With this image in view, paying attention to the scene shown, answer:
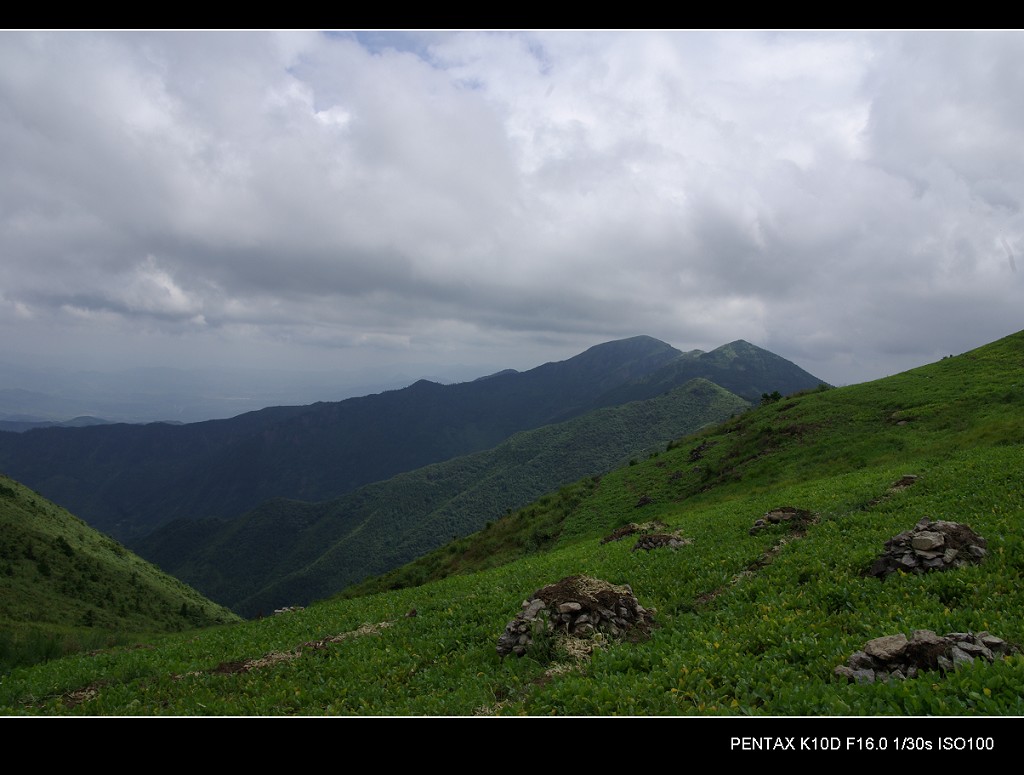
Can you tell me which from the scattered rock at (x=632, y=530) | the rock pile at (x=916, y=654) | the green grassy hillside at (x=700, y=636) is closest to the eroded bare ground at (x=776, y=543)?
the green grassy hillside at (x=700, y=636)

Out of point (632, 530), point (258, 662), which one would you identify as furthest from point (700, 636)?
point (632, 530)

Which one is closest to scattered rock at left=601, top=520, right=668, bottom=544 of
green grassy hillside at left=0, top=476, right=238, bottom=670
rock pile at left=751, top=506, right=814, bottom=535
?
rock pile at left=751, top=506, right=814, bottom=535

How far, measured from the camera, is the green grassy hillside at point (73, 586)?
41250mm

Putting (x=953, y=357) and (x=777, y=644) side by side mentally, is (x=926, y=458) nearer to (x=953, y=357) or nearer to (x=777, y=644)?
(x=777, y=644)

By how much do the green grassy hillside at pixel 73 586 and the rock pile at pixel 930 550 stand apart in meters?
37.3

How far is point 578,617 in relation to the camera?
1236 centimetres

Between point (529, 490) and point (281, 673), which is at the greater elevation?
point (281, 673)

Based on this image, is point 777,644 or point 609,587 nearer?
point 777,644

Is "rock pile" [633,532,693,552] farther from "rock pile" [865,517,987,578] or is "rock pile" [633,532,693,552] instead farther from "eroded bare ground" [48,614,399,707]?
"eroded bare ground" [48,614,399,707]

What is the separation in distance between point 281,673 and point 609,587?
31.5ft

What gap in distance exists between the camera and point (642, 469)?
51.9m
